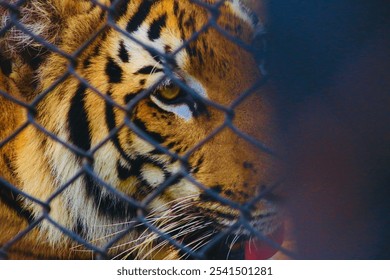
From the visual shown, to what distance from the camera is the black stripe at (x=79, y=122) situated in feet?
6.60

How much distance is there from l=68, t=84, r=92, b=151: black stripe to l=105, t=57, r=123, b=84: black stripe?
11 cm

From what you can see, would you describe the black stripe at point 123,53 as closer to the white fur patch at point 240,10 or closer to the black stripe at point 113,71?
the black stripe at point 113,71

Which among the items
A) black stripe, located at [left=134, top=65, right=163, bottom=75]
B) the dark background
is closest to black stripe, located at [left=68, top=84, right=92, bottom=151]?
black stripe, located at [left=134, top=65, right=163, bottom=75]

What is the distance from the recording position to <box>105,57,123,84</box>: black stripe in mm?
1935

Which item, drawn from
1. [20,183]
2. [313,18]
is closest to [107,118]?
[20,183]

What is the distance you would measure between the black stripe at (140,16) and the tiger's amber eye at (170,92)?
0.20 meters

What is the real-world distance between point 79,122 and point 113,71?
197 millimetres

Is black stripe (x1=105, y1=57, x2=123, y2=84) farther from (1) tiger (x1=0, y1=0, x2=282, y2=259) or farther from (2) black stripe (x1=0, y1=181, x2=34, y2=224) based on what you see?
(2) black stripe (x1=0, y1=181, x2=34, y2=224)

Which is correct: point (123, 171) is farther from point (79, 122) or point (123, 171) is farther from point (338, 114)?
point (338, 114)

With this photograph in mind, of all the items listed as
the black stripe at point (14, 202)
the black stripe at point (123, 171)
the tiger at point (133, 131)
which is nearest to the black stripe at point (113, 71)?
the tiger at point (133, 131)

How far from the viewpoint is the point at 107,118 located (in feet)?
6.57

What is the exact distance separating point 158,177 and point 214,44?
44 centimetres

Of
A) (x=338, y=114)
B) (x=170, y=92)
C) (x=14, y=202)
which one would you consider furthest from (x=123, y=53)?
(x=338, y=114)
